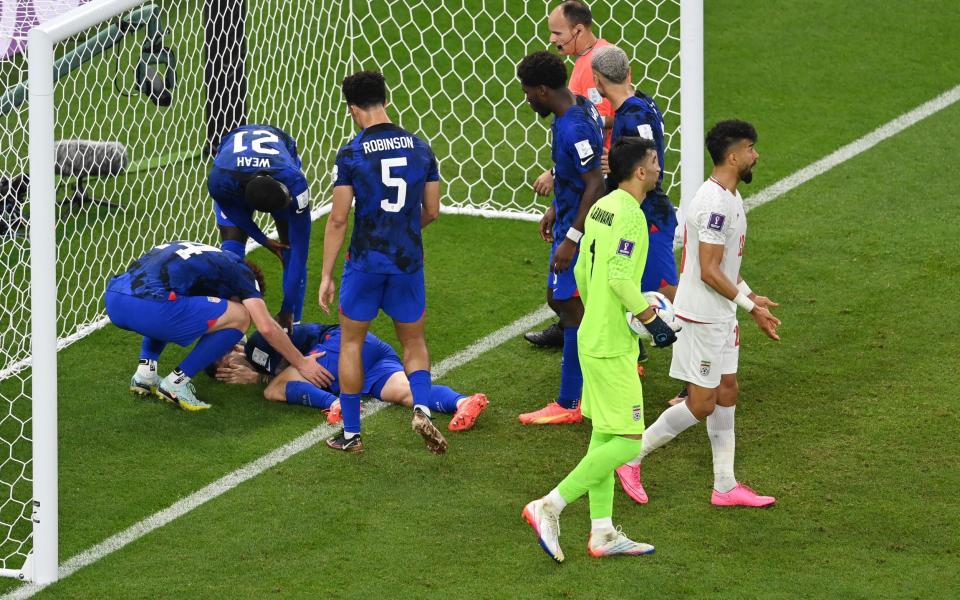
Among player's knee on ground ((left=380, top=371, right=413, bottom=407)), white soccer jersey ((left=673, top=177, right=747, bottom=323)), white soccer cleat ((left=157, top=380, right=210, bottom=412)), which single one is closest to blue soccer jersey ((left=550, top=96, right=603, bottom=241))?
white soccer jersey ((left=673, top=177, right=747, bottom=323))

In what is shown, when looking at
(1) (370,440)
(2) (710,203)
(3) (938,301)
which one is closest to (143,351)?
(1) (370,440)

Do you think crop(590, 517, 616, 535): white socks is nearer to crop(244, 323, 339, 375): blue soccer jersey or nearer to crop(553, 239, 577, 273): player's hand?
crop(553, 239, 577, 273): player's hand

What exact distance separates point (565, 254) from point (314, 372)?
1.61 meters

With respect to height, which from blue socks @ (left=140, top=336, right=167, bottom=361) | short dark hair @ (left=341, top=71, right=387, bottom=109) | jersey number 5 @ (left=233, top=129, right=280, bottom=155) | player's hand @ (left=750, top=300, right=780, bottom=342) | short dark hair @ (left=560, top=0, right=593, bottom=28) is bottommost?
blue socks @ (left=140, top=336, right=167, bottom=361)

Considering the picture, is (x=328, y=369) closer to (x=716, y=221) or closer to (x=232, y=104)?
(x=716, y=221)

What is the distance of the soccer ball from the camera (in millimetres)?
6422

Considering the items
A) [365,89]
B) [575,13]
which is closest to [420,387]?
[365,89]

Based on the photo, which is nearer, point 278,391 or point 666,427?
point 666,427

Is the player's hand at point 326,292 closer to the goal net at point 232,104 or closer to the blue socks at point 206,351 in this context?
the blue socks at point 206,351

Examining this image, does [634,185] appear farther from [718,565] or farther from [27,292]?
[27,292]

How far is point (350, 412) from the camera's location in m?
7.80

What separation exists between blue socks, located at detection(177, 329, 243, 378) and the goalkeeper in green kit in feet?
8.10

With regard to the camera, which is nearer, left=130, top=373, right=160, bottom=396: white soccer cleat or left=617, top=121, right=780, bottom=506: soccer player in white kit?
left=617, top=121, right=780, bottom=506: soccer player in white kit

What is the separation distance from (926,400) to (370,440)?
288 centimetres
